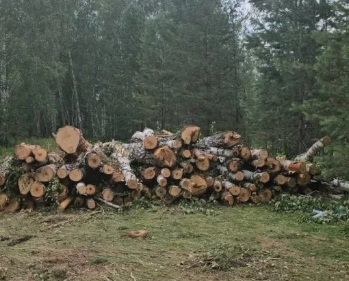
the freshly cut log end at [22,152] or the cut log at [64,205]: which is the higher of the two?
the freshly cut log end at [22,152]

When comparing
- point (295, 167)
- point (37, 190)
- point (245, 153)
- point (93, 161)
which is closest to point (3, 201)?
point (37, 190)

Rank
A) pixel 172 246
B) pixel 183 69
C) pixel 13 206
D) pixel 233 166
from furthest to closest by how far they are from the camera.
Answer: pixel 183 69, pixel 233 166, pixel 13 206, pixel 172 246

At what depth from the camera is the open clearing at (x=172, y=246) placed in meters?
5.03

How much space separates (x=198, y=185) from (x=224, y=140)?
151cm

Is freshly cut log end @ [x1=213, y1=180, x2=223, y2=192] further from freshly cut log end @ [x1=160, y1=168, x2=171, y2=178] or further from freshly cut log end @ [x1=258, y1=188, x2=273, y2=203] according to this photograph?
freshly cut log end @ [x1=160, y1=168, x2=171, y2=178]

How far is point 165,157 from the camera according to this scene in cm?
944

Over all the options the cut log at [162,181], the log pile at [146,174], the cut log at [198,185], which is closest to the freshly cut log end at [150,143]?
the log pile at [146,174]

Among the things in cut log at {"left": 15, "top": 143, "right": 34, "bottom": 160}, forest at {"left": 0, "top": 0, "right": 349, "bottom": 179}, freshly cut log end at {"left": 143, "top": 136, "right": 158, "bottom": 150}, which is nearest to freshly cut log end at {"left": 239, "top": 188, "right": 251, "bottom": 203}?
forest at {"left": 0, "top": 0, "right": 349, "bottom": 179}

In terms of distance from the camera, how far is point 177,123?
79.6ft

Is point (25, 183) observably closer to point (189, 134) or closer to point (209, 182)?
point (189, 134)

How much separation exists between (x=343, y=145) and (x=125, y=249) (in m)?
3.57

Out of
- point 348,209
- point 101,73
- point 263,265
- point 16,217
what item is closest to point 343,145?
point 348,209

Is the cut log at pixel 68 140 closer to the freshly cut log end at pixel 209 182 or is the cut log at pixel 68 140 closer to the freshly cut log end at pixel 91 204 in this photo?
the freshly cut log end at pixel 91 204

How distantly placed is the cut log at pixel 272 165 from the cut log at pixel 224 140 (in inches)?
36.0
